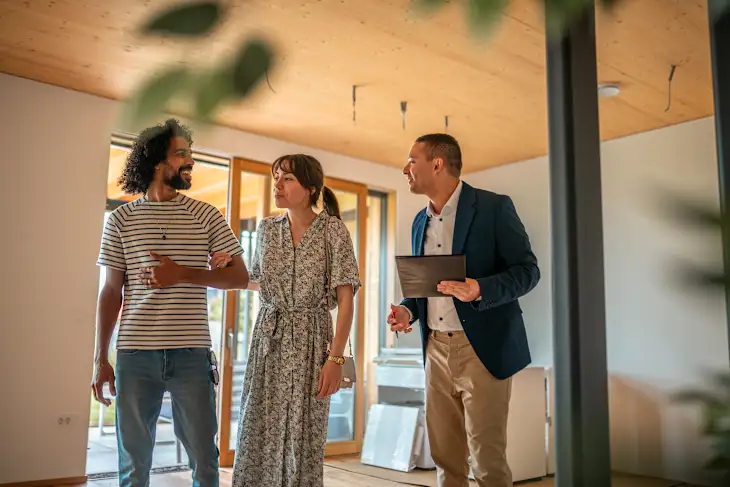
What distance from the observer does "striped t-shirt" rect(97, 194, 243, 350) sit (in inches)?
72.5

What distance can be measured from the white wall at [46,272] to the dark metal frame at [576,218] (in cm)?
342

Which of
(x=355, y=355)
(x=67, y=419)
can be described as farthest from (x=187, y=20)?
(x=355, y=355)

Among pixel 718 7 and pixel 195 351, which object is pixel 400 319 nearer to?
pixel 195 351

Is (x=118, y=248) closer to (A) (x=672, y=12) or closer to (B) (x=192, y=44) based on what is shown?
(B) (x=192, y=44)

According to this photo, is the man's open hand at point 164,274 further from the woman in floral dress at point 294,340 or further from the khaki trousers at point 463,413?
the khaki trousers at point 463,413

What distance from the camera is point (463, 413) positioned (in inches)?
78.5

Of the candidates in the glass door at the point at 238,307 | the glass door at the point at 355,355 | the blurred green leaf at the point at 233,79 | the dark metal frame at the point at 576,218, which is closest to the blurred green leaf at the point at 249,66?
the blurred green leaf at the point at 233,79

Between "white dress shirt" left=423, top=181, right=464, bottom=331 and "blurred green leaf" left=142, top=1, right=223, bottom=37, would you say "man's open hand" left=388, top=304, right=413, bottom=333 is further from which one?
"blurred green leaf" left=142, top=1, right=223, bottom=37

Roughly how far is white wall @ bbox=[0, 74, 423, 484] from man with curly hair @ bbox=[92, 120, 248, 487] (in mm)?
1754

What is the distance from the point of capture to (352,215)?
5504mm

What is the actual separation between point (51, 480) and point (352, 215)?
293 centimetres

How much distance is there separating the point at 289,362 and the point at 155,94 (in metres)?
1.83

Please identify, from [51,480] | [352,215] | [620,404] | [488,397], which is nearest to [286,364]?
[488,397]

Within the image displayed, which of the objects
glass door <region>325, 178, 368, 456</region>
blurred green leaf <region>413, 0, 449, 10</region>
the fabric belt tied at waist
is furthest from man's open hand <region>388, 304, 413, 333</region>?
glass door <region>325, 178, 368, 456</region>
